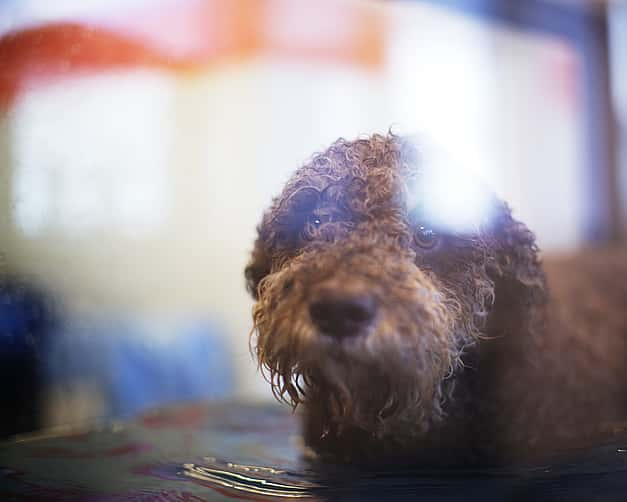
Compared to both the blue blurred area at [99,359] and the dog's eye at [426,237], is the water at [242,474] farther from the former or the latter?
the dog's eye at [426,237]

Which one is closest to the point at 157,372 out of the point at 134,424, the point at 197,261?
the point at 197,261

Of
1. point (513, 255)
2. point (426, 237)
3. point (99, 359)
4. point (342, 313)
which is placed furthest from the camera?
point (99, 359)

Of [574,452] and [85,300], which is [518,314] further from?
[85,300]

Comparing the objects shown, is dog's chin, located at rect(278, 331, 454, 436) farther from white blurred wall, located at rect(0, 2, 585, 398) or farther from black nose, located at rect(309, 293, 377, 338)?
white blurred wall, located at rect(0, 2, 585, 398)

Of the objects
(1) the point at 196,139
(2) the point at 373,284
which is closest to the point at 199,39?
(1) the point at 196,139

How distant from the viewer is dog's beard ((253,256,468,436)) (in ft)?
3.07

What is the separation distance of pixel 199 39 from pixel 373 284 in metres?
1.43

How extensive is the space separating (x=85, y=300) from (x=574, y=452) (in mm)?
1393

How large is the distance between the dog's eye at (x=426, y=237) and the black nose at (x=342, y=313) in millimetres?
220

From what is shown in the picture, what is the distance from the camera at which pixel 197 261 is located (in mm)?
2234

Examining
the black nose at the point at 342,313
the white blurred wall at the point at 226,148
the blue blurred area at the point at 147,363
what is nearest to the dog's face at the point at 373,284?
the black nose at the point at 342,313

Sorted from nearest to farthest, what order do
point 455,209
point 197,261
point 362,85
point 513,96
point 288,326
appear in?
point 288,326 < point 455,209 < point 362,85 < point 513,96 < point 197,261

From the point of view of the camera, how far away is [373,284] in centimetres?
95

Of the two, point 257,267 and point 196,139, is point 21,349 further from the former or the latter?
point 196,139
